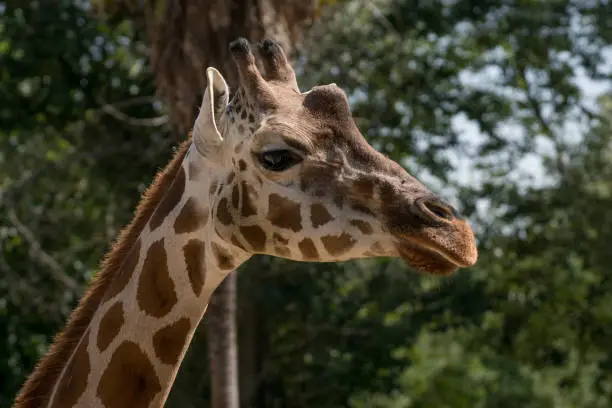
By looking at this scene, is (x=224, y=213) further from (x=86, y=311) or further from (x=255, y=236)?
(x=86, y=311)

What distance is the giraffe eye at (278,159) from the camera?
3.32 m

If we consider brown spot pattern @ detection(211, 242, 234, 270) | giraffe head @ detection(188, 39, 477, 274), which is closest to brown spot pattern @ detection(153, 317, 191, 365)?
brown spot pattern @ detection(211, 242, 234, 270)

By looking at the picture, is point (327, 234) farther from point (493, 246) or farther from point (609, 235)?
point (609, 235)

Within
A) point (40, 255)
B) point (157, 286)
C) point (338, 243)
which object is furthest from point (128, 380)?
point (40, 255)

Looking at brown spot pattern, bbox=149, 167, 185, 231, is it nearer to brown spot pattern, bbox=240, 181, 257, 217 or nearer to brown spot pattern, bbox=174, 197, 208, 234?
brown spot pattern, bbox=174, 197, 208, 234

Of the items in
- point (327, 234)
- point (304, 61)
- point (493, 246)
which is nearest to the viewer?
point (327, 234)

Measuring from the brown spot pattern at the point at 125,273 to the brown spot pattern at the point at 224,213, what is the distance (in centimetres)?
36

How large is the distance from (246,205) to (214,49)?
4845mm

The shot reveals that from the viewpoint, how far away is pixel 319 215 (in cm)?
331

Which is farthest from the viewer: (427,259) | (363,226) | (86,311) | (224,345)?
(224,345)

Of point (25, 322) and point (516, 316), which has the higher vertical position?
point (516, 316)

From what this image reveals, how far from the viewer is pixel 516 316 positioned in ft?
48.1

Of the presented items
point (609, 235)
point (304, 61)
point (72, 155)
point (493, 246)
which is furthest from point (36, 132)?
point (609, 235)

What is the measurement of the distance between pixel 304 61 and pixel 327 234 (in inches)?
346
